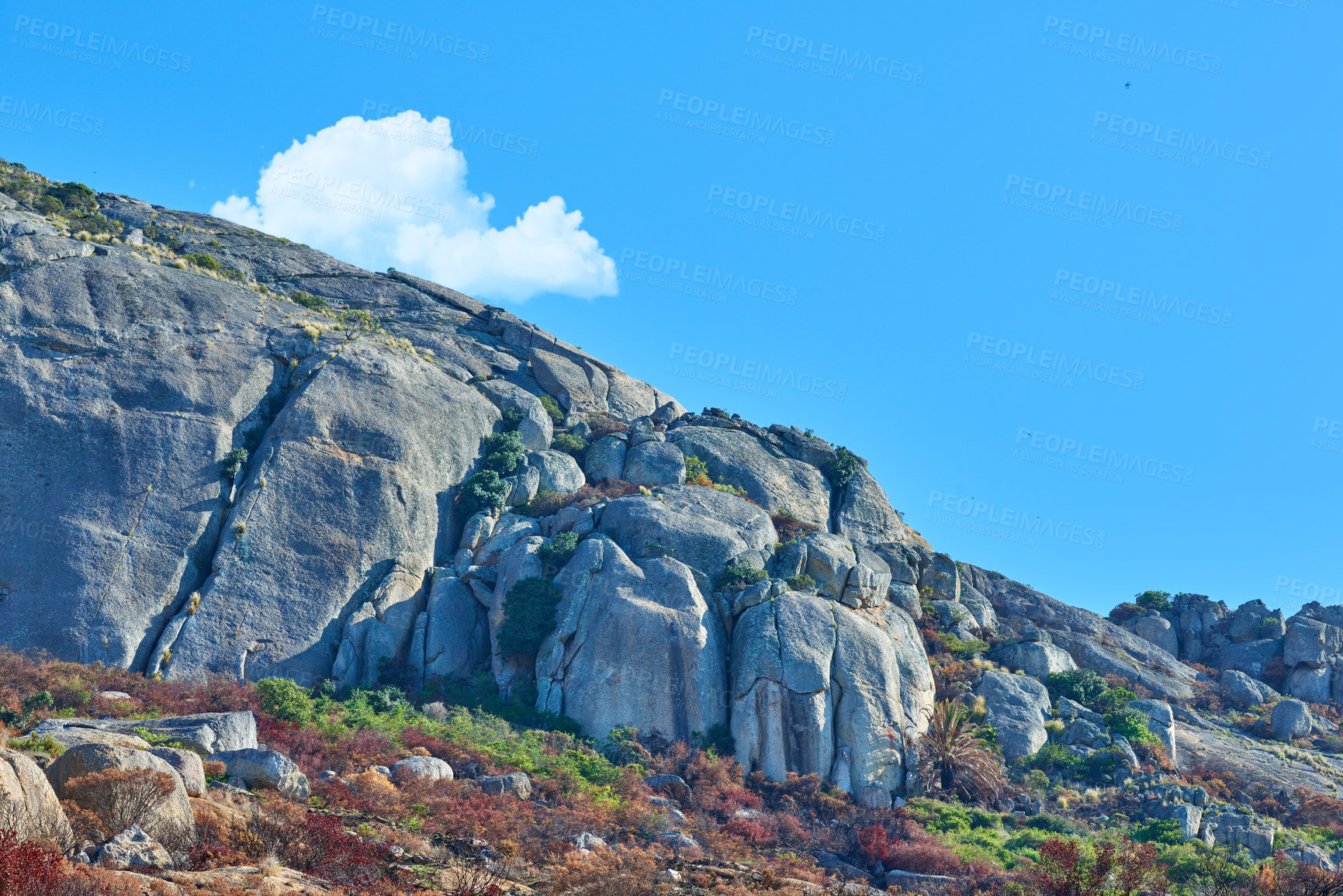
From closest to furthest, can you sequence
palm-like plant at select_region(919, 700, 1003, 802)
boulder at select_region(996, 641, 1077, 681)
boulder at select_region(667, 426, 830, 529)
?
palm-like plant at select_region(919, 700, 1003, 802) < boulder at select_region(996, 641, 1077, 681) < boulder at select_region(667, 426, 830, 529)

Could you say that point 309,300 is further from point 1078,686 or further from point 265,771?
point 1078,686

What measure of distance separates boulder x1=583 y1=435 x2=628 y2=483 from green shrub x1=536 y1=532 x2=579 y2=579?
9788mm

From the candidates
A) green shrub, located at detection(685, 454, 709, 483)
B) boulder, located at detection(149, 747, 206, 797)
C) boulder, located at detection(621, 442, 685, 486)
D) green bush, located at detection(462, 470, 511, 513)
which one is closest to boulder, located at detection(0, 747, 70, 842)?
boulder, located at detection(149, 747, 206, 797)

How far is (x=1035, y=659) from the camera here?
47.6 meters

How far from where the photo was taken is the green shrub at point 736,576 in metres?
40.5

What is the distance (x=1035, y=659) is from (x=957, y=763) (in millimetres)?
13958

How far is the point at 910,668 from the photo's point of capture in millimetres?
40312

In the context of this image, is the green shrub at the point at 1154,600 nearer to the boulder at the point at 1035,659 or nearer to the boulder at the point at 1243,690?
the boulder at the point at 1243,690

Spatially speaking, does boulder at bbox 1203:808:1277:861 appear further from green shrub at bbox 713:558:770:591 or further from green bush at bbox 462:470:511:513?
green bush at bbox 462:470:511:513

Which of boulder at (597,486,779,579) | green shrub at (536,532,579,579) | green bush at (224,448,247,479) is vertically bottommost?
green shrub at (536,532,579,579)

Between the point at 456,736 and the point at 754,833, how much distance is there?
1091cm

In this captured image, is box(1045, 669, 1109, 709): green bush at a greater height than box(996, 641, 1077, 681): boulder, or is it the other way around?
box(996, 641, 1077, 681): boulder

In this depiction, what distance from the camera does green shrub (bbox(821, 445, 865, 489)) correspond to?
57344 mm

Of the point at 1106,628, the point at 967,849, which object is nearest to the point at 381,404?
the point at 967,849
